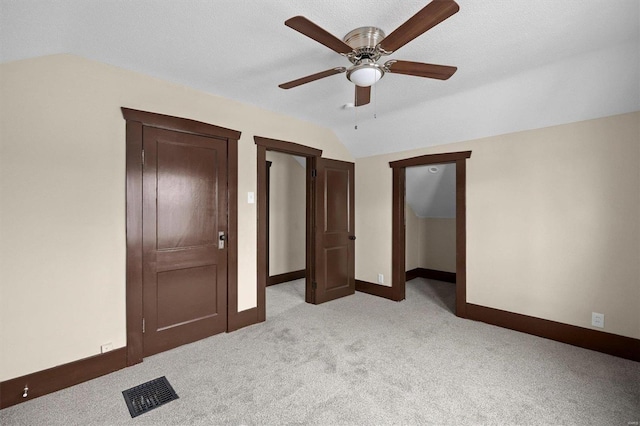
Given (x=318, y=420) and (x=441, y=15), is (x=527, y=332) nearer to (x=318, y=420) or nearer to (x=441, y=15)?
(x=318, y=420)

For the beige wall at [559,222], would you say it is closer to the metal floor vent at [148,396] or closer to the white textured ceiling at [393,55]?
the white textured ceiling at [393,55]

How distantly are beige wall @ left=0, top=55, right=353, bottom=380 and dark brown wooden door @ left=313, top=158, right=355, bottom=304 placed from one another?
2247 mm

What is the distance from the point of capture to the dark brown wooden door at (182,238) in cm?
262

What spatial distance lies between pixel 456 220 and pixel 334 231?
1.65 m

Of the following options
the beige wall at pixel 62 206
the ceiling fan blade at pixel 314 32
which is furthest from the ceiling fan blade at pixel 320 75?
the beige wall at pixel 62 206

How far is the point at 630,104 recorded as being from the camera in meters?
2.52

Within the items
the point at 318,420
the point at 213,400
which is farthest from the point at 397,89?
the point at 213,400

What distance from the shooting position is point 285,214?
5.50 meters

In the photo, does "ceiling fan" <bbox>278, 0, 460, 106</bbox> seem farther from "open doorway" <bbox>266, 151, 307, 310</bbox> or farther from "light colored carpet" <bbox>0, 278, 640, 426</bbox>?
"open doorway" <bbox>266, 151, 307, 310</bbox>

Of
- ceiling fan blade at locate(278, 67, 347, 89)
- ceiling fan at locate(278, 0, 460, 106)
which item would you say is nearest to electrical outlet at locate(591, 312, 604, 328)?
ceiling fan at locate(278, 0, 460, 106)

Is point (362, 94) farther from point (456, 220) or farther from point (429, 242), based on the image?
point (429, 242)

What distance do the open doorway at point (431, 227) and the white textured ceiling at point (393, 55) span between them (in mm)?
1534

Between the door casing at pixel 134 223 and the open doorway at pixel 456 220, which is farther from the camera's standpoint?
the open doorway at pixel 456 220

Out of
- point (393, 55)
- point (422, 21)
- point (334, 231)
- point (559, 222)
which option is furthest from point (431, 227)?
point (422, 21)
